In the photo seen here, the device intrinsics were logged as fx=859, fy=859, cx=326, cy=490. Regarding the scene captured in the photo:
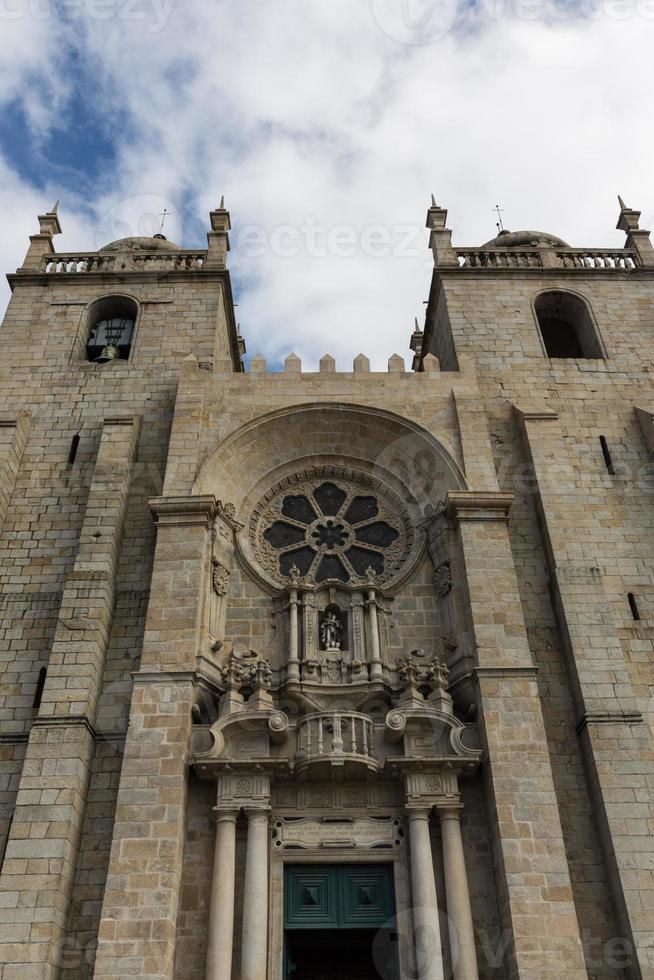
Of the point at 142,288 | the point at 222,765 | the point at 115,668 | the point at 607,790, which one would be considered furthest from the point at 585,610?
the point at 142,288

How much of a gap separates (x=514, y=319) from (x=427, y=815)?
11.1 meters

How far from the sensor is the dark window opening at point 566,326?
60.8ft

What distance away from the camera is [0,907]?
9828mm

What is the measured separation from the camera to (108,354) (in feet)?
57.8

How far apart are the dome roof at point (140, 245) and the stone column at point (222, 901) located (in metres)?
14.9

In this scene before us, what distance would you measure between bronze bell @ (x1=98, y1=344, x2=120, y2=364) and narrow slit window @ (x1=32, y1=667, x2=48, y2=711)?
7241mm

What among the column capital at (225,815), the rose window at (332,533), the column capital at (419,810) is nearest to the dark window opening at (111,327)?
the rose window at (332,533)

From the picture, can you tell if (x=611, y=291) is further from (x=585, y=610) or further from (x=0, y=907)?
(x=0, y=907)

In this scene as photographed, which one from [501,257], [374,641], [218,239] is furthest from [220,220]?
[374,641]

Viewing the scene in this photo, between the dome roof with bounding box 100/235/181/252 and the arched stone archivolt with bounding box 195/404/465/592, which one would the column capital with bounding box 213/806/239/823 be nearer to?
the arched stone archivolt with bounding box 195/404/465/592

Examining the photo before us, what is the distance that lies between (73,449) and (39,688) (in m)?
4.94

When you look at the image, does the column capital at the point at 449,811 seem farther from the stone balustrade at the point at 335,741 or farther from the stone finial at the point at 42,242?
the stone finial at the point at 42,242

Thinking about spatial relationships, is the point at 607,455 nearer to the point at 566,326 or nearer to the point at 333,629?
the point at 566,326

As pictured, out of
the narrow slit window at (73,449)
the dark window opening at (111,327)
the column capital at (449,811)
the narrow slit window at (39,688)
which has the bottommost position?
the column capital at (449,811)
